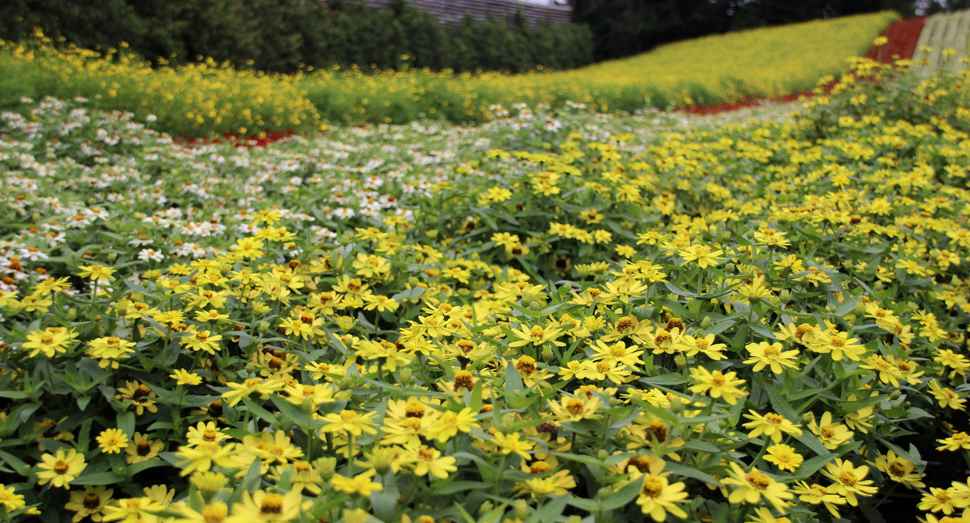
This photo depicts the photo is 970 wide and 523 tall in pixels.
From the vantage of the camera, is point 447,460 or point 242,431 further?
point 242,431

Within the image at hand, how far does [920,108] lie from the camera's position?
13.2ft

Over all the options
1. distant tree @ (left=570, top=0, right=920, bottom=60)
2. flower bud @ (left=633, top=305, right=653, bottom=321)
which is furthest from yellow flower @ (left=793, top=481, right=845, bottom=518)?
distant tree @ (left=570, top=0, right=920, bottom=60)

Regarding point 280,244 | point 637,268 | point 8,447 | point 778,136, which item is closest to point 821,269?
point 637,268

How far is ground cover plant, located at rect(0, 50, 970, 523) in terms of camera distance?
85 cm

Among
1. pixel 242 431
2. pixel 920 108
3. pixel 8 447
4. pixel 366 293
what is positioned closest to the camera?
pixel 242 431

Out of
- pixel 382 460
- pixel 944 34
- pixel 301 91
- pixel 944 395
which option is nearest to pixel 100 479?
pixel 382 460

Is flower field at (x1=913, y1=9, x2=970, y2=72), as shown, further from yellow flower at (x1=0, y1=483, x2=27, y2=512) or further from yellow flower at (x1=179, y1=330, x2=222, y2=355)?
yellow flower at (x1=0, y1=483, x2=27, y2=512)

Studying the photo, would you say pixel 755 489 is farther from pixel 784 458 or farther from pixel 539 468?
pixel 539 468

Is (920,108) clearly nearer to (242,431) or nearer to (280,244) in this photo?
(280,244)

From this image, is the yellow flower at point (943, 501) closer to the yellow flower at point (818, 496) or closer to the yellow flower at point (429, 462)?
the yellow flower at point (818, 496)

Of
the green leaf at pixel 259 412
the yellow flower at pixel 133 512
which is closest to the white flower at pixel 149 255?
the green leaf at pixel 259 412

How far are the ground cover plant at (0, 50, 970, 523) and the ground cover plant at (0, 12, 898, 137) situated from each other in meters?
1.68

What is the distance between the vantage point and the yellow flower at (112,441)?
1.16 metres

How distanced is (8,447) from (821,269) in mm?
2050
